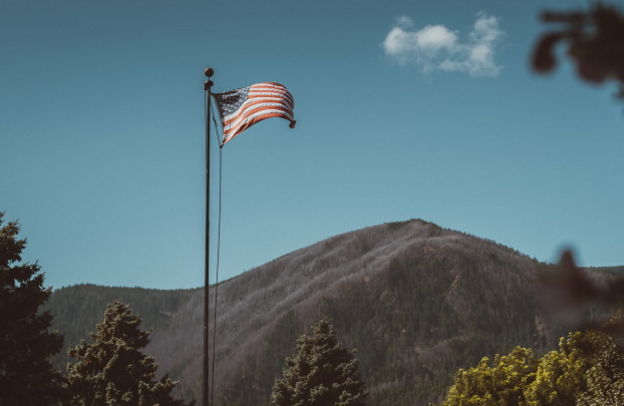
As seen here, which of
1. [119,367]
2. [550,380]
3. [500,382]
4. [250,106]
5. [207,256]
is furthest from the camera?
[500,382]

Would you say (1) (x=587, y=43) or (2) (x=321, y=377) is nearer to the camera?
(1) (x=587, y=43)

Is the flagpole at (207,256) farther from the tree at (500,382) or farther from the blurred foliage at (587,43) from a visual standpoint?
the tree at (500,382)

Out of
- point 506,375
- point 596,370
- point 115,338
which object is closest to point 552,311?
point 596,370

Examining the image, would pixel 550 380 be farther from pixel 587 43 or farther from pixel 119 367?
pixel 587 43

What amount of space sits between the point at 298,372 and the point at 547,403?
14.1 meters

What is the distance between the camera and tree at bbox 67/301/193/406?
80.5 feet

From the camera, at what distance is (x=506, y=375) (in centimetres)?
3103

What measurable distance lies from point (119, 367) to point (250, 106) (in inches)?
632

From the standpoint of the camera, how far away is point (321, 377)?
34.9 m

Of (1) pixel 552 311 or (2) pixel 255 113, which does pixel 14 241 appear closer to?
(2) pixel 255 113

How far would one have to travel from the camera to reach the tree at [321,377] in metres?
34.1

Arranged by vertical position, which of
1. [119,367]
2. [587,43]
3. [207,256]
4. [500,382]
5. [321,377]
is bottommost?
[500,382]

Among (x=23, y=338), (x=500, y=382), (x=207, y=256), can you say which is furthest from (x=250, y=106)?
(x=500, y=382)

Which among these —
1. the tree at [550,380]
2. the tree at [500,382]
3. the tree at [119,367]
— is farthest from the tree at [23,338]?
the tree at [500,382]
